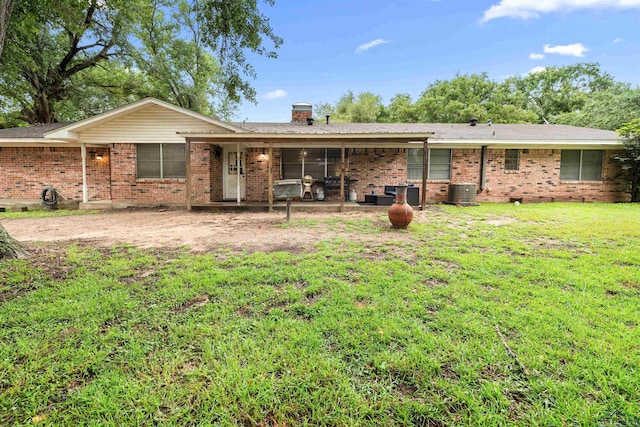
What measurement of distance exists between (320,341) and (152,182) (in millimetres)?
10545

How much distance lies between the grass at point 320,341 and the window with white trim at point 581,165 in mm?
9297

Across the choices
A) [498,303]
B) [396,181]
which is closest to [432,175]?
[396,181]

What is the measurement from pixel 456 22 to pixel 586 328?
1840cm

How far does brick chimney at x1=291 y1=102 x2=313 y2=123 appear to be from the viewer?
14.5 metres

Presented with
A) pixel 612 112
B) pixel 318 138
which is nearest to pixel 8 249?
pixel 318 138

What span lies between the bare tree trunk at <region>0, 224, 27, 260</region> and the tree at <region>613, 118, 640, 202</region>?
16.9 m

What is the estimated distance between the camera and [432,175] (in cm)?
1171

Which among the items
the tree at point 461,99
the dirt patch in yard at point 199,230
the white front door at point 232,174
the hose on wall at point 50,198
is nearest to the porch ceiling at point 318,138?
the white front door at point 232,174

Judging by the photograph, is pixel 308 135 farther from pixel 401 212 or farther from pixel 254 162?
pixel 401 212

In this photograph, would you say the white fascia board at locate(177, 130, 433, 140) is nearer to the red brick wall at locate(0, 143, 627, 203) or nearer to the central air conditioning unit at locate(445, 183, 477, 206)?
the red brick wall at locate(0, 143, 627, 203)

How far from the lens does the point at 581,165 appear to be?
38.2ft

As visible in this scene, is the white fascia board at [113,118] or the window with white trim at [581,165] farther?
the window with white trim at [581,165]

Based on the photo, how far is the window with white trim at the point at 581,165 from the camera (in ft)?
38.0

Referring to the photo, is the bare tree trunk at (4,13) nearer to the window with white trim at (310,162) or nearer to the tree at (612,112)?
the window with white trim at (310,162)
